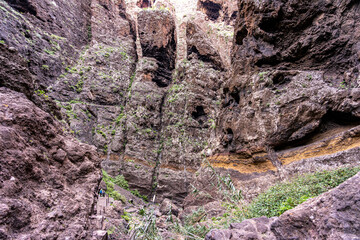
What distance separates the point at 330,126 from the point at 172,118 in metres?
16.5

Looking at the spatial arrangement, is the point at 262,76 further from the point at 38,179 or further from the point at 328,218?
the point at 38,179

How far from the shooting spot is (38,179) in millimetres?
2348

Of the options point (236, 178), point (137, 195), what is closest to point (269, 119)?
point (236, 178)

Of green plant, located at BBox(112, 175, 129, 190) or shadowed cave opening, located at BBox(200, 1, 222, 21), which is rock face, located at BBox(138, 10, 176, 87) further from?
green plant, located at BBox(112, 175, 129, 190)

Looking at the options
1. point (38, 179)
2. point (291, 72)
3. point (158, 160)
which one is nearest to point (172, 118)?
point (158, 160)

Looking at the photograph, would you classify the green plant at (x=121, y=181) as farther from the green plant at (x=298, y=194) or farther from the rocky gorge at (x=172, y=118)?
the green plant at (x=298, y=194)

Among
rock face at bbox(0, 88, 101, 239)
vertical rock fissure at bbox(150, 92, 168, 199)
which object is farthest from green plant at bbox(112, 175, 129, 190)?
rock face at bbox(0, 88, 101, 239)

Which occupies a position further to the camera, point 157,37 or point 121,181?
point 157,37

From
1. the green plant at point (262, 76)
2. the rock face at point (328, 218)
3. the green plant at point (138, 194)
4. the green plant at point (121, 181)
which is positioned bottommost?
the green plant at point (138, 194)

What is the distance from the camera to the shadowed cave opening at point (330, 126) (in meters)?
5.81

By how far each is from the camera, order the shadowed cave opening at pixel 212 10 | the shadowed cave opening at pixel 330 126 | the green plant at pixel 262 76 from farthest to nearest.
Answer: the shadowed cave opening at pixel 212 10
the green plant at pixel 262 76
the shadowed cave opening at pixel 330 126

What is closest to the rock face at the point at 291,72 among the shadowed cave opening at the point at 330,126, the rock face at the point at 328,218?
the shadowed cave opening at the point at 330,126

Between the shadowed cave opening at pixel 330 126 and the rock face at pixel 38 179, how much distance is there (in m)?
7.22

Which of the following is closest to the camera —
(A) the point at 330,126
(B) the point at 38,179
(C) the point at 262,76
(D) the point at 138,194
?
(B) the point at 38,179
